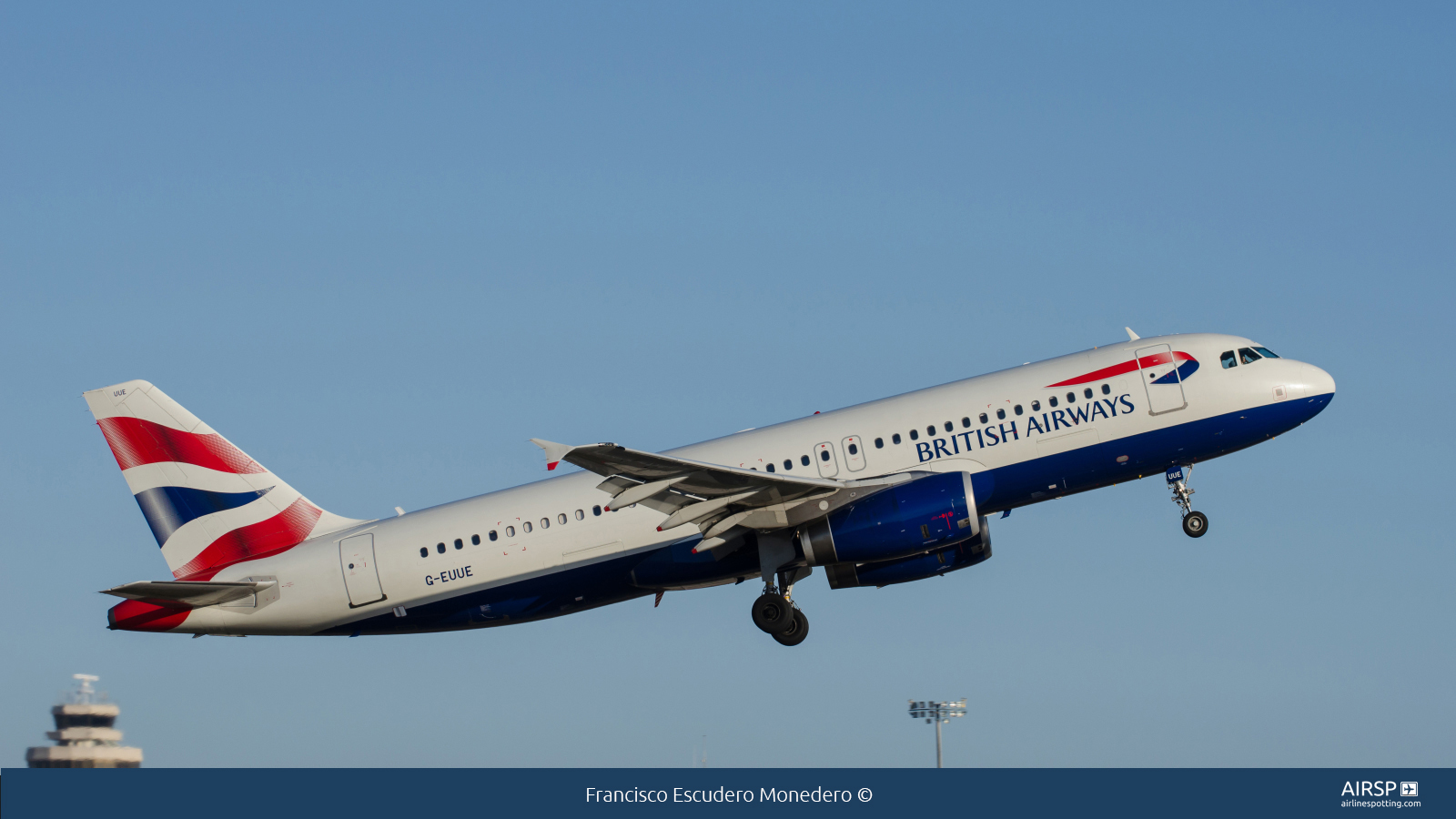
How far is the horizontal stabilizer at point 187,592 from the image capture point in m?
34.8

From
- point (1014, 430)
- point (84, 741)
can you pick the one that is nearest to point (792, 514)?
point (1014, 430)

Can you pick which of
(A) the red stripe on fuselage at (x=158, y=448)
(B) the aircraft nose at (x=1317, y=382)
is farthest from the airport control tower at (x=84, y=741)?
(B) the aircraft nose at (x=1317, y=382)

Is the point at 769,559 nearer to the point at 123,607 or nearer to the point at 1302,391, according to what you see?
the point at 1302,391

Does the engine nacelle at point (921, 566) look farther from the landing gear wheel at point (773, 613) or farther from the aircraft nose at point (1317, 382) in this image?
the aircraft nose at point (1317, 382)

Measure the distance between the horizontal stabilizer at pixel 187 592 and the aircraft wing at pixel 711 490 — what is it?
10.8 metres

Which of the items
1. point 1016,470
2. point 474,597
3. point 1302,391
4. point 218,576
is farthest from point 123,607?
point 1302,391

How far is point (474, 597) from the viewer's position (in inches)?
1431

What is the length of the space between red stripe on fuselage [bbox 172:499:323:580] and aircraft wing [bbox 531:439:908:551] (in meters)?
10.3

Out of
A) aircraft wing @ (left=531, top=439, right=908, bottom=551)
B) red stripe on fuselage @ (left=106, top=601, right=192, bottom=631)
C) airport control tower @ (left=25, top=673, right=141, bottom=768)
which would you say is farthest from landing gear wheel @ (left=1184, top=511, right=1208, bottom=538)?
airport control tower @ (left=25, top=673, right=141, bottom=768)

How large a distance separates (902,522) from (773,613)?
199 inches

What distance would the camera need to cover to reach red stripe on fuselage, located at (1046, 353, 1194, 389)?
35.3 meters

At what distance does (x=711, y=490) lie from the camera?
33312 millimetres
